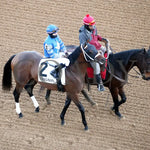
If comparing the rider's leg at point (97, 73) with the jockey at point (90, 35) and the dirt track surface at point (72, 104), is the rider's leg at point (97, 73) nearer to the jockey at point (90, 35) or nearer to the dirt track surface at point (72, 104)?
the jockey at point (90, 35)

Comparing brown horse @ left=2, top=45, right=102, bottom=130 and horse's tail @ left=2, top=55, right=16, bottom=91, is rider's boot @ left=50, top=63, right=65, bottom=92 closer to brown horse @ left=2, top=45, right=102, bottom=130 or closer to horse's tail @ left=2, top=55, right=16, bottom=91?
brown horse @ left=2, top=45, right=102, bottom=130

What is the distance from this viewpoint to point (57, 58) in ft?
17.6

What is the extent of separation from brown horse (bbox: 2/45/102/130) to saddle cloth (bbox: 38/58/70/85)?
10 cm

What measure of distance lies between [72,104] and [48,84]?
117cm

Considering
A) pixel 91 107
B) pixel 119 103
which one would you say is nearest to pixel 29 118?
pixel 91 107

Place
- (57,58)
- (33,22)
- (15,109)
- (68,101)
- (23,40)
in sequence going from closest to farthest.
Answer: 1. (57,58)
2. (68,101)
3. (15,109)
4. (23,40)
5. (33,22)

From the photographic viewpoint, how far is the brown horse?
5.05 metres

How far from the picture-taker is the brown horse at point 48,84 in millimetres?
5054

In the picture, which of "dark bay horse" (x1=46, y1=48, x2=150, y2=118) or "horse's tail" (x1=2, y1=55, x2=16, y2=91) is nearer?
"dark bay horse" (x1=46, y1=48, x2=150, y2=118)

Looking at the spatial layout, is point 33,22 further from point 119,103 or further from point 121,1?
point 119,103

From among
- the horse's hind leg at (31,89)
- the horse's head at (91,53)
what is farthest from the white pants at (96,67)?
the horse's hind leg at (31,89)

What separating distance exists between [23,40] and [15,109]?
2667 mm

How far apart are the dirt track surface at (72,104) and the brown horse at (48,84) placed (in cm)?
31

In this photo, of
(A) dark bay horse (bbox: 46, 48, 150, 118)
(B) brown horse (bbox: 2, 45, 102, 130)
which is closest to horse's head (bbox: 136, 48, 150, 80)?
→ (A) dark bay horse (bbox: 46, 48, 150, 118)
